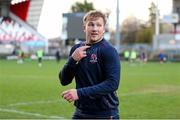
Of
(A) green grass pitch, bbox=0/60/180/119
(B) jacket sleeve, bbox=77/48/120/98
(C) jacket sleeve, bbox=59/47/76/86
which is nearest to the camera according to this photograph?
(B) jacket sleeve, bbox=77/48/120/98

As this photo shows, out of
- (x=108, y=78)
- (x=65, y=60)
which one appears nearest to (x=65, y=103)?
(x=108, y=78)

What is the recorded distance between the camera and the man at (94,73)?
508 cm

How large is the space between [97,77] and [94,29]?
0.48 meters

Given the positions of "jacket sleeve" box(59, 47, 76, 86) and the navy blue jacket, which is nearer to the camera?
the navy blue jacket

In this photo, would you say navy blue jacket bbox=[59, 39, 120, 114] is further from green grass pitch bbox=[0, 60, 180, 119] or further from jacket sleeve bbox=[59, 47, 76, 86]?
green grass pitch bbox=[0, 60, 180, 119]

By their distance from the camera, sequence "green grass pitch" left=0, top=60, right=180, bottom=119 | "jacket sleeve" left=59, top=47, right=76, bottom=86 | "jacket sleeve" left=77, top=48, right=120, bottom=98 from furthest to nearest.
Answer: "green grass pitch" left=0, top=60, right=180, bottom=119 < "jacket sleeve" left=59, top=47, right=76, bottom=86 < "jacket sleeve" left=77, top=48, right=120, bottom=98

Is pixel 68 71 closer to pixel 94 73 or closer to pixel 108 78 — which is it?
pixel 94 73

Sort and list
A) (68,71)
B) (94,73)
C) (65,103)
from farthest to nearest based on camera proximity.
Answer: (65,103) < (68,71) < (94,73)

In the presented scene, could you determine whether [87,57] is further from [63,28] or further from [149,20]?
[149,20]

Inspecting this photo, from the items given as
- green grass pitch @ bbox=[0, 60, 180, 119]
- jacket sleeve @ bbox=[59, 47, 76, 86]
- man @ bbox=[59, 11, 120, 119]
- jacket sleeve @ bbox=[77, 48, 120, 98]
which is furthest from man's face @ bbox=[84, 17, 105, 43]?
green grass pitch @ bbox=[0, 60, 180, 119]

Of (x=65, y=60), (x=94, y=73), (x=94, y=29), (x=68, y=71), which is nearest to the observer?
(x=94, y=29)

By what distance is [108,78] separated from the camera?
5113 millimetres

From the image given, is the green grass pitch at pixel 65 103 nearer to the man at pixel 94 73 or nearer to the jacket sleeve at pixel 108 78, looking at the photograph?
the man at pixel 94 73

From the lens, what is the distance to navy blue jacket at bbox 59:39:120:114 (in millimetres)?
5094
